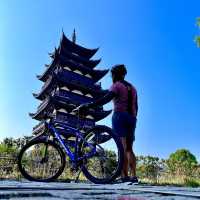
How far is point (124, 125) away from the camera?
4.69 metres

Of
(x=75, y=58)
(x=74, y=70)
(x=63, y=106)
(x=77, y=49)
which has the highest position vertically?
(x=77, y=49)

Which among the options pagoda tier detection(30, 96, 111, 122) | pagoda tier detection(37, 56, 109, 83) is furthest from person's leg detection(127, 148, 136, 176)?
pagoda tier detection(37, 56, 109, 83)

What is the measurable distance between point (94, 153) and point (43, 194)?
2172mm

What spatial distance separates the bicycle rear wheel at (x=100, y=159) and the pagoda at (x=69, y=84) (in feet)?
92.3

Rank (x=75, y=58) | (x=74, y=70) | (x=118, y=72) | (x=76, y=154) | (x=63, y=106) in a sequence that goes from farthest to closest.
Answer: (x=75, y=58) → (x=74, y=70) → (x=63, y=106) → (x=118, y=72) → (x=76, y=154)

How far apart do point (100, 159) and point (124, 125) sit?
70cm

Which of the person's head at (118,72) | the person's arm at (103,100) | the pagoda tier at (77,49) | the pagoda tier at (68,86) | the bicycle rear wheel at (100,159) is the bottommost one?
the bicycle rear wheel at (100,159)

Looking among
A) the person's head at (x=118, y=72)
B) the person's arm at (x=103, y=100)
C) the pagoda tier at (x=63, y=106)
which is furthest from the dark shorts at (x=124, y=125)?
the pagoda tier at (x=63, y=106)

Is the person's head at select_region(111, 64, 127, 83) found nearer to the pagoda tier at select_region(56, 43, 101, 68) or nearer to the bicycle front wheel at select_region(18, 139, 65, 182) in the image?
the bicycle front wheel at select_region(18, 139, 65, 182)

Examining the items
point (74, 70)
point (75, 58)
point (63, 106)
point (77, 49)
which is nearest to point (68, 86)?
point (63, 106)

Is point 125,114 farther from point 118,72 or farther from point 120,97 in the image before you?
point 118,72

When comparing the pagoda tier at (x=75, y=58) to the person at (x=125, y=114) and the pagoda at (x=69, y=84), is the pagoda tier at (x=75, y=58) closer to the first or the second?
the pagoda at (x=69, y=84)

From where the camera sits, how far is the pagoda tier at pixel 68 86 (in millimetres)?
33844

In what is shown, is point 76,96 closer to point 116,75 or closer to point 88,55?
point 88,55
